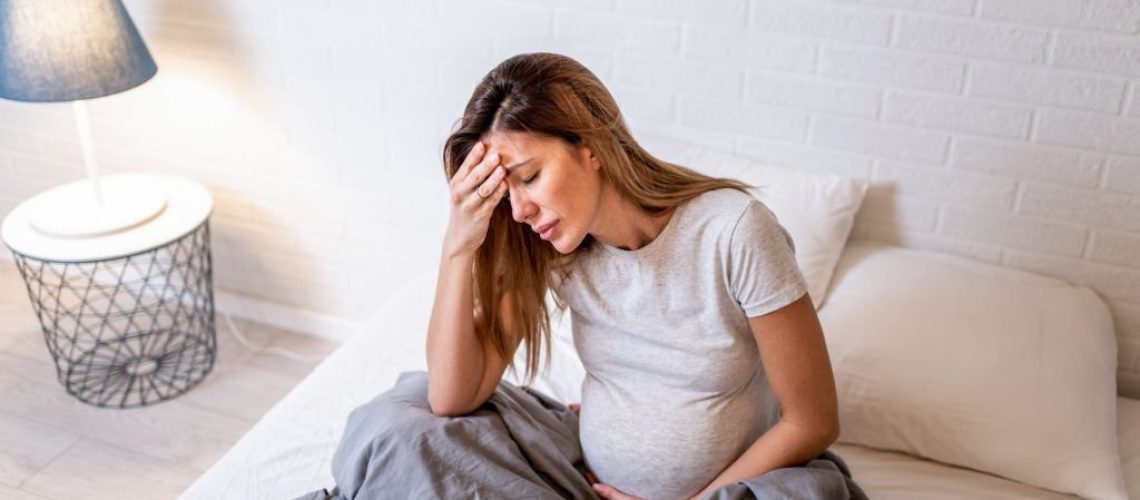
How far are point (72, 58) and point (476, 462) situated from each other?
1.19m

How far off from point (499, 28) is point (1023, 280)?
1050 mm

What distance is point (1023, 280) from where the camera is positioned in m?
1.86

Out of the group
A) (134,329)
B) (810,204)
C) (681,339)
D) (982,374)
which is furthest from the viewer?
(134,329)

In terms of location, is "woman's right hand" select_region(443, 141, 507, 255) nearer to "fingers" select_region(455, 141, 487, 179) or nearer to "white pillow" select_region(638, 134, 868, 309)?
"fingers" select_region(455, 141, 487, 179)

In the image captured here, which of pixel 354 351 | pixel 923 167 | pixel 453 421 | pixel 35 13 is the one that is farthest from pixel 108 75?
pixel 923 167

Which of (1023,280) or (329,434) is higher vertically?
(1023,280)

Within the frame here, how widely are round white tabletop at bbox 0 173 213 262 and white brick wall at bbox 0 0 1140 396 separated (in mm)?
149

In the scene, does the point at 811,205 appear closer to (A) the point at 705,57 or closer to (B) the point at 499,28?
(A) the point at 705,57

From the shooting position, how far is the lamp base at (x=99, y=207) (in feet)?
7.14

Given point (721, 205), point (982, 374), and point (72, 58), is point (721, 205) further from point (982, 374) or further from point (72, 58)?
point (72, 58)

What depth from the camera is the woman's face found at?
4.17ft

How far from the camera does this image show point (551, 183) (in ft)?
4.18

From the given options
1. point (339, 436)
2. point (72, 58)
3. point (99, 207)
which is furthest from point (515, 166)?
point (99, 207)

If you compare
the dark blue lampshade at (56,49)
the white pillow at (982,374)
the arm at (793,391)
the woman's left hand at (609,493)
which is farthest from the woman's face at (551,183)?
the dark blue lampshade at (56,49)
